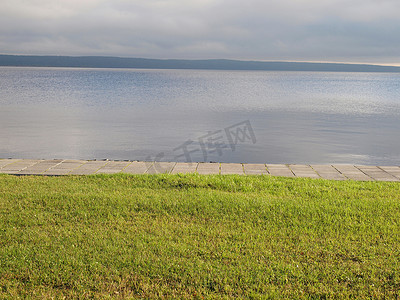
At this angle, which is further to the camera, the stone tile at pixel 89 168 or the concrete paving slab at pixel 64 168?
the stone tile at pixel 89 168

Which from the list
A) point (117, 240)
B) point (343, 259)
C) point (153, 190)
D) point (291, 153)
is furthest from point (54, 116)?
point (343, 259)

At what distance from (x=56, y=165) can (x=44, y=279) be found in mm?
4526

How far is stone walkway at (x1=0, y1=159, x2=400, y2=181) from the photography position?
24.9 ft

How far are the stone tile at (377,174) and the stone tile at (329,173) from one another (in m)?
0.59

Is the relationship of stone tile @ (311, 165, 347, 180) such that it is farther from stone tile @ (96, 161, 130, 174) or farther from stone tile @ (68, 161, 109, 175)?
stone tile @ (68, 161, 109, 175)

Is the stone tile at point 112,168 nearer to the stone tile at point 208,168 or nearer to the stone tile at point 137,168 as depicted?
the stone tile at point 137,168

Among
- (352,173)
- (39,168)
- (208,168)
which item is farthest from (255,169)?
(39,168)

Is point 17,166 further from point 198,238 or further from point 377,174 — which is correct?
point 377,174

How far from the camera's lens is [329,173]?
777 centimetres

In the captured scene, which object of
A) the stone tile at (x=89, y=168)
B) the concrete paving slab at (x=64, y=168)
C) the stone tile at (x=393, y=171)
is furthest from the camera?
the stone tile at (x=393, y=171)

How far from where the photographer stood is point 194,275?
392 cm

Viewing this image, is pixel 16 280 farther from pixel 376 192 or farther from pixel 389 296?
pixel 376 192

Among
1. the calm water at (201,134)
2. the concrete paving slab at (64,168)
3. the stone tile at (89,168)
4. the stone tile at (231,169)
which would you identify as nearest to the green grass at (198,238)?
the concrete paving slab at (64,168)

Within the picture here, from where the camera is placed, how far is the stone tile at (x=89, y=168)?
7.57 metres
